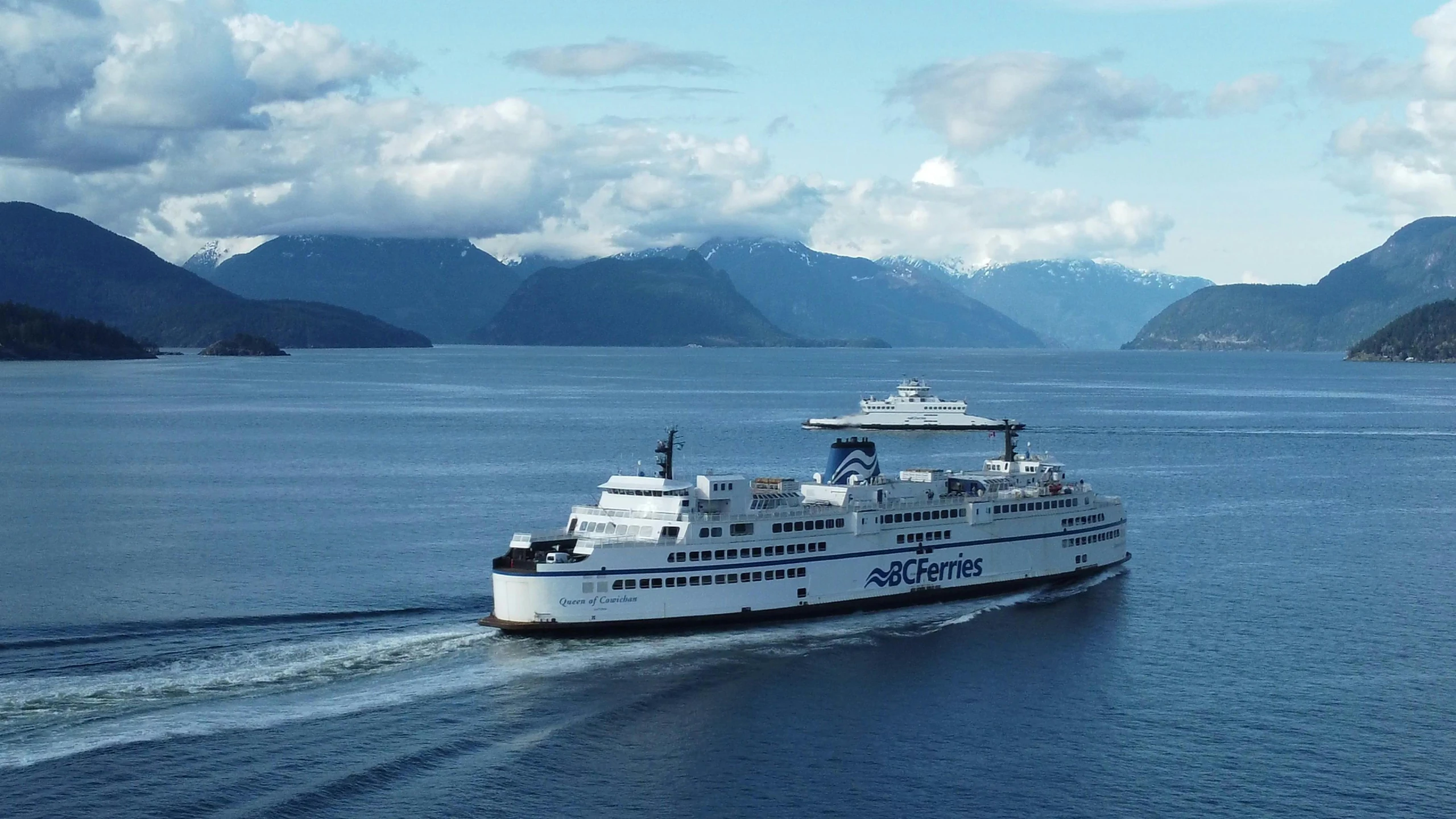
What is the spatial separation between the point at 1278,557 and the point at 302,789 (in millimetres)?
51150

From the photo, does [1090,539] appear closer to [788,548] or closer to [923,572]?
[923,572]

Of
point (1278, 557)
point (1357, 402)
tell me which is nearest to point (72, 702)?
point (1278, 557)

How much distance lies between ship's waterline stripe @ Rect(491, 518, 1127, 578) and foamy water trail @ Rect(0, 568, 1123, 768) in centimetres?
241

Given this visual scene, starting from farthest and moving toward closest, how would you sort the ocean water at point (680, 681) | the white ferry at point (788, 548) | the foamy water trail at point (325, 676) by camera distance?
1. the white ferry at point (788, 548)
2. the foamy water trail at point (325, 676)
3. the ocean water at point (680, 681)

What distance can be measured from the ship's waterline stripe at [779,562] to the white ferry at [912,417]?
8788 centimetres

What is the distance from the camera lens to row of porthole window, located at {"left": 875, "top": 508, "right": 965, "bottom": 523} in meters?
59.9

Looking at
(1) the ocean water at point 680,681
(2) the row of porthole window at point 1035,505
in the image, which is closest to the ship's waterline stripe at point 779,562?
(2) the row of porthole window at point 1035,505

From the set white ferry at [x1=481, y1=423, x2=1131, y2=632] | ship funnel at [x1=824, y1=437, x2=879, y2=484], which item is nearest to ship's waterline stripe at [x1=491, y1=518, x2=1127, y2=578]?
white ferry at [x1=481, y1=423, x2=1131, y2=632]

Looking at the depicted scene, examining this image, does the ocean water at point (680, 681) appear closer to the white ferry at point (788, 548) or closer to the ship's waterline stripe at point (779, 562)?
the white ferry at point (788, 548)

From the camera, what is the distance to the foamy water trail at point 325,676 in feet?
132

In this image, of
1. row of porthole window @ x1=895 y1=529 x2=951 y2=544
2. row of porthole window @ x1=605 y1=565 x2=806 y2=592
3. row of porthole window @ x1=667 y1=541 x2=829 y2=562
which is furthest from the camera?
row of porthole window @ x1=895 y1=529 x2=951 y2=544

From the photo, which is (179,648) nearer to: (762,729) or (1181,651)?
(762,729)

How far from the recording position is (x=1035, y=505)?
6562 cm

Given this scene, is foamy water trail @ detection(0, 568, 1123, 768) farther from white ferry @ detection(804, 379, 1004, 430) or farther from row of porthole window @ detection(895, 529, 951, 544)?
white ferry @ detection(804, 379, 1004, 430)
